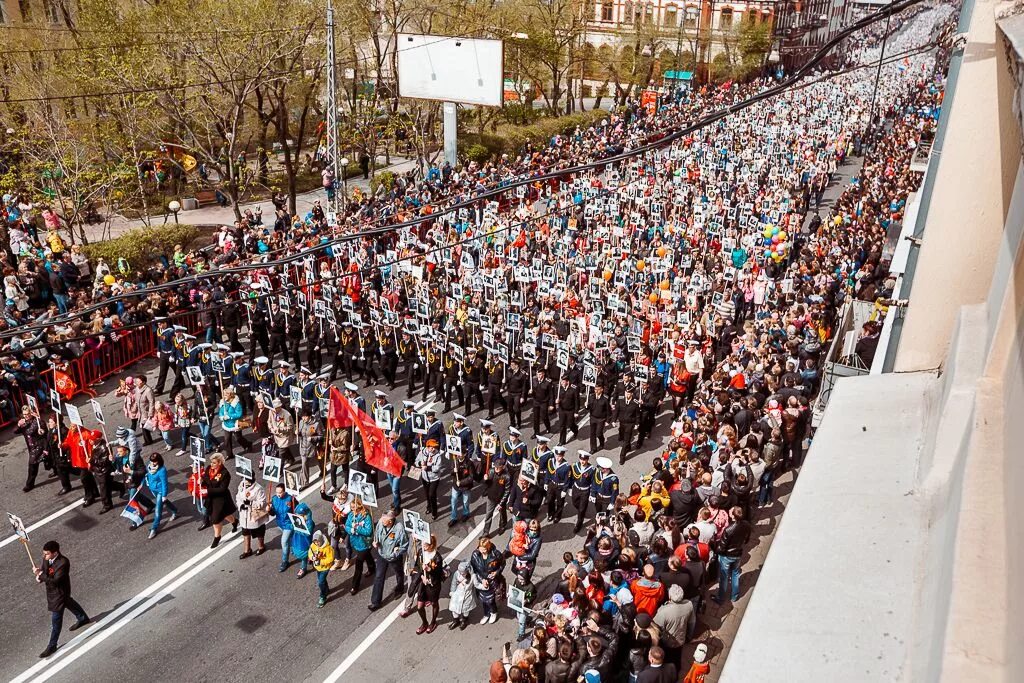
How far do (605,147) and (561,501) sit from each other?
30008 millimetres

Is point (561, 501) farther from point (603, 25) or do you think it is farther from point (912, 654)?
point (603, 25)

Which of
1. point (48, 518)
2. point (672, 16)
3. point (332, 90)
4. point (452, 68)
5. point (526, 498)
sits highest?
point (672, 16)

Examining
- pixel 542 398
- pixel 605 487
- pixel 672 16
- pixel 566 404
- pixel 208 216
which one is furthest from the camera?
pixel 672 16

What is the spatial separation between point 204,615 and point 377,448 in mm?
3560

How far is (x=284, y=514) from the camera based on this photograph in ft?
38.9

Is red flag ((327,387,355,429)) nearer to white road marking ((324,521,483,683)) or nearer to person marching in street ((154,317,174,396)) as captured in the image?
white road marking ((324,521,483,683))

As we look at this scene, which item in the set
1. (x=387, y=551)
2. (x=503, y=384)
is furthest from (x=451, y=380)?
(x=387, y=551)

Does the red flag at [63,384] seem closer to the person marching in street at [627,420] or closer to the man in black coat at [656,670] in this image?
the person marching in street at [627,420]

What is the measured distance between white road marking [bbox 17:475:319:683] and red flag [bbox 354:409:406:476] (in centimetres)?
251

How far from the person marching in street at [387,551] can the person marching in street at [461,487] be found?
194cm

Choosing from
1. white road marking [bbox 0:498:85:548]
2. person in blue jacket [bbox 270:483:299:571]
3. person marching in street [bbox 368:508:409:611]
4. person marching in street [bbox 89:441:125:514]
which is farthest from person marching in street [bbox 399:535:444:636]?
white road marking [bbox 0:498:85:548]

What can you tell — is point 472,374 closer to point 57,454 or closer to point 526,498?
point 526,498

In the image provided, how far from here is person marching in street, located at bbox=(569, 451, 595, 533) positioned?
12977 mm

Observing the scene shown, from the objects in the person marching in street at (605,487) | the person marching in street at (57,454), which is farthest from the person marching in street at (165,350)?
the person marching in street at (605,487)
